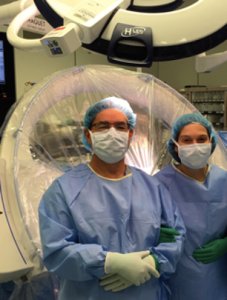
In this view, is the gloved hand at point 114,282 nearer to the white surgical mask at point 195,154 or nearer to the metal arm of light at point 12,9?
the white surgical mask at point 195,154

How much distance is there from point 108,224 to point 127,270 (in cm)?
16

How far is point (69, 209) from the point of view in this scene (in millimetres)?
1266

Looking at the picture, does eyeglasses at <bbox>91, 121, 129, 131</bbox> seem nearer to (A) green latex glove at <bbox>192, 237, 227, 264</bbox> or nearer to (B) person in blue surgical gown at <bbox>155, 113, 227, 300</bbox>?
(B) person in blue surgical gown at <bbox>155, 113, 227, 300</bbox>

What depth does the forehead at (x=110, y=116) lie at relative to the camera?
4.51 feet

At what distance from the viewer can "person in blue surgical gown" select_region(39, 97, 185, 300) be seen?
3.94 ft

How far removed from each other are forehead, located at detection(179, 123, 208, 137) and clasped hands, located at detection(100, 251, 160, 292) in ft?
1.78

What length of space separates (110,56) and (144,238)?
0.65m

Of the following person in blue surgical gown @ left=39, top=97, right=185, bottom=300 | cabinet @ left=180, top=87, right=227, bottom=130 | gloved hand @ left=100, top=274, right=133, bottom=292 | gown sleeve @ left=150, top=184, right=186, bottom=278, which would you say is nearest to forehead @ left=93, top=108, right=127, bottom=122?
person in blue surgical gown @ left=39, top=97, right=185, bottom=300

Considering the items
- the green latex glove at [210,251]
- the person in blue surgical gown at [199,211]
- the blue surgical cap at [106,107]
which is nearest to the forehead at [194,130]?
the person in blue surgical gown at [199,211]

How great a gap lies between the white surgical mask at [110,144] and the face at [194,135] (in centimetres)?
32

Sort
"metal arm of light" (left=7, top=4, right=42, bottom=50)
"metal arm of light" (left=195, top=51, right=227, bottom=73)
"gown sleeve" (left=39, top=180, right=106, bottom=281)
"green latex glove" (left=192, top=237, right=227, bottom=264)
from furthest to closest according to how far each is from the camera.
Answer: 1. "green latex glove" (left=192, top=237, right=227, bottom=264)
2. "gown sleeve" (left=39, top=180, right=106, bottom=281)
3. "metal arm of light" (left=195, top=51, right=227, bottom=73)
4. "metal arm of light" (left=7, top=4, right=42, bottom=50)

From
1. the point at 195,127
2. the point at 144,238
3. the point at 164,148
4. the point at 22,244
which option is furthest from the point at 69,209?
the point at 164,148

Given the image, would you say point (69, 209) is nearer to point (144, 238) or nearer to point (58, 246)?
point (58, 246)

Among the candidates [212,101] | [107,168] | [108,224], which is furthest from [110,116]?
[212,101]
